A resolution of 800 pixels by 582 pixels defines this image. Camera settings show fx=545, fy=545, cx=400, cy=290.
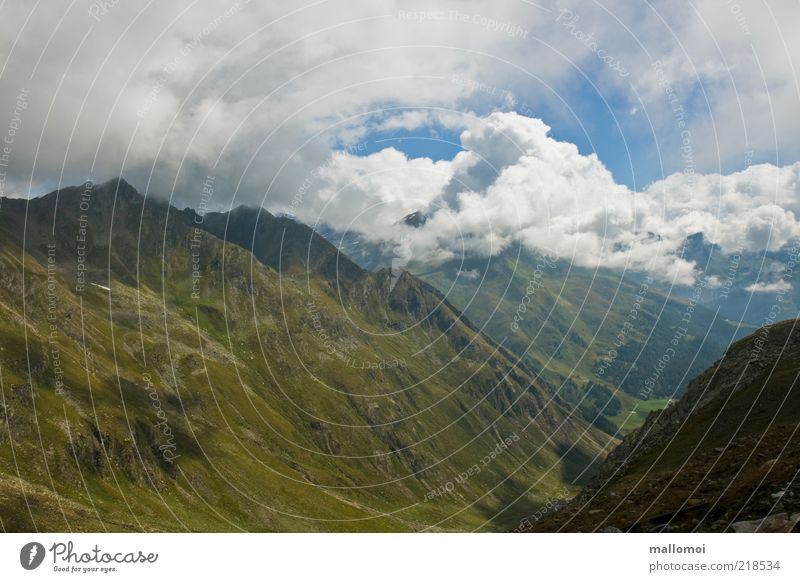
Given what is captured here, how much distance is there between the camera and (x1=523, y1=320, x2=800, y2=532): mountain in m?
21.7

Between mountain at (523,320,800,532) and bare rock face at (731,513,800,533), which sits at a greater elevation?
bare rock face at (731,513,800,533)

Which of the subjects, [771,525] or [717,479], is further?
[717,479]

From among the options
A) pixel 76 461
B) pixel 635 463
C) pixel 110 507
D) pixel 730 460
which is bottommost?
pixel 110 507

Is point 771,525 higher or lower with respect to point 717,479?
higher

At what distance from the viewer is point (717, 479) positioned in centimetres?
3014

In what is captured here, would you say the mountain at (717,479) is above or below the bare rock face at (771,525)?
below

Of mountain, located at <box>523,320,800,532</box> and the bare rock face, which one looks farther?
mountain, located at <box>523,320,800,532</box>

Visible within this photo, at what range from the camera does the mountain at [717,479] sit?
71.3 feet

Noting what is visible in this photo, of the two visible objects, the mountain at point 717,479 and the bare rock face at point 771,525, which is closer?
the bare rock face at point 771,525
